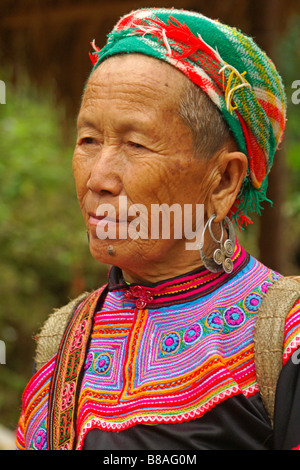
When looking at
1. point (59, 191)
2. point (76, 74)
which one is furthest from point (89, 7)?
point (59, 191)

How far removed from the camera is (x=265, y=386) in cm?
145

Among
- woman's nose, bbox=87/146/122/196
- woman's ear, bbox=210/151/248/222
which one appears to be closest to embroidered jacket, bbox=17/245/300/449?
woman's ear, bbox=210/151/248/222

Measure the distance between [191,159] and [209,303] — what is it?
0.40 meters

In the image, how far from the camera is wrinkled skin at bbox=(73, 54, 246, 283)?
4.92 feet

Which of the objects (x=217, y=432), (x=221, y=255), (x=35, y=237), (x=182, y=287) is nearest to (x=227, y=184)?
(x=221, y=255)

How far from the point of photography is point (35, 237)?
25.5 ft

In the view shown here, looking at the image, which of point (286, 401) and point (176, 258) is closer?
point (286, 401)

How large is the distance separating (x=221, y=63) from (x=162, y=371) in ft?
2.78

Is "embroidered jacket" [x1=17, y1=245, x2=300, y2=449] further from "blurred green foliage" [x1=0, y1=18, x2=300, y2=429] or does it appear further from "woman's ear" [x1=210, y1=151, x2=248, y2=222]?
"blurred green foliage" [x1=0, y1=18, x2=300, y2=429]

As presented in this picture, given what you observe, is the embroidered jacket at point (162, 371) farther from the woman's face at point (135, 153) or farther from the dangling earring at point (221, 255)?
the woman's face at point (135, 153)

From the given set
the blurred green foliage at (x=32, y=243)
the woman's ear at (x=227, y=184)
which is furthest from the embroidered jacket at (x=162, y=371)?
the blurred green foliage at (x=32, y=243)

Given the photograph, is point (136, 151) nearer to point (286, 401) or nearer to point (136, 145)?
point (136, 145)

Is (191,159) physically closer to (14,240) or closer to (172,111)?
(172,111)
